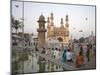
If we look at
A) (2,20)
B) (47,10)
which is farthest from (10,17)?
(47,10)

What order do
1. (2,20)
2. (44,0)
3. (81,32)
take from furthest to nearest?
1. (81,32)
2. (44,0)
3. (2,20)

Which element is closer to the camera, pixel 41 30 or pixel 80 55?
pixel 41 30

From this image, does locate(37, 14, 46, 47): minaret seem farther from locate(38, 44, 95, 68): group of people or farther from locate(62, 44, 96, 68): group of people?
locate(62, 44, 96, 68): group of people

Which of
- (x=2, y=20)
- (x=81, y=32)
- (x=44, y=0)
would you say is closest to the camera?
(x=2, y=20)

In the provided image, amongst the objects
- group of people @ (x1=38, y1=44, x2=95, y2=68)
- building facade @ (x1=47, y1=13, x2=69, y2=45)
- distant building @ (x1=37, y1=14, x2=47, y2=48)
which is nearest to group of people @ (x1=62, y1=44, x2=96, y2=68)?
group of people @ (x1=38, y1=44, x2=95, y2=68)

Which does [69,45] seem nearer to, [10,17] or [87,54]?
[87,54]

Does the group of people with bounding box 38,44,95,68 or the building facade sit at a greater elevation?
the building facade

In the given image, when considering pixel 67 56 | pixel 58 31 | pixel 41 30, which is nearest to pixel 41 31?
pixel 41 30

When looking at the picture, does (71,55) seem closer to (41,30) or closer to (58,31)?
(58,31)

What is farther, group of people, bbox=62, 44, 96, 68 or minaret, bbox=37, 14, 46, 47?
group of people, bbox=62, 44, 96, 68

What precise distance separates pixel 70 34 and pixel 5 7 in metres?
0.85

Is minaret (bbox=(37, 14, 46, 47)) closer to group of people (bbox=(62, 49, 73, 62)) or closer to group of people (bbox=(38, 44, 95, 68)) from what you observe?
group of people (bbox=(38, 44, 95, 68))

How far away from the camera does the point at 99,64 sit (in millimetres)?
2604

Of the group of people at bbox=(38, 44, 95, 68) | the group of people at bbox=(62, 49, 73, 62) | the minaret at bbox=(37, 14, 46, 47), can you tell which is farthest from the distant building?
the group of people at bbox=(62, 49, 73, 62)
